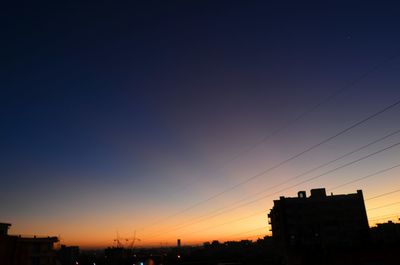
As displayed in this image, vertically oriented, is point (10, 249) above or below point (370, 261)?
above

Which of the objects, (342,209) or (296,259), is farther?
(342,209)

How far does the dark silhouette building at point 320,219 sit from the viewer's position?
128m

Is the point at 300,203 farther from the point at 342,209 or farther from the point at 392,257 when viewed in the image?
the point at 392,257

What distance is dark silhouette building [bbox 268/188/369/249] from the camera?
12812 centimetres

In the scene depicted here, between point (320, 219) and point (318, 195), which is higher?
point (318, 195)

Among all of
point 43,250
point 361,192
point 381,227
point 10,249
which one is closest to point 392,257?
point 10,249

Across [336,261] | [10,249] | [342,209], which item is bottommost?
[336,261]

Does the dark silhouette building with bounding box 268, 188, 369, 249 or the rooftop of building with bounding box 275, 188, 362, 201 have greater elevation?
the rooftop of building with bounding box 275, 188, 362, 201

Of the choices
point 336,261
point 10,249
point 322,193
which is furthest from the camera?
point 322,193

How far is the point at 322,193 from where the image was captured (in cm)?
13762

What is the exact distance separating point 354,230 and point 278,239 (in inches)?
1093

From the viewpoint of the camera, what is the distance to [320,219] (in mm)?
131125

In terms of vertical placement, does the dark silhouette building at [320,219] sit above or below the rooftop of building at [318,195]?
below

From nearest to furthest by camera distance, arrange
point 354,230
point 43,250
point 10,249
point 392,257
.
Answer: point 10,249 < point 392,257 < point 43,250 < point 354,230
